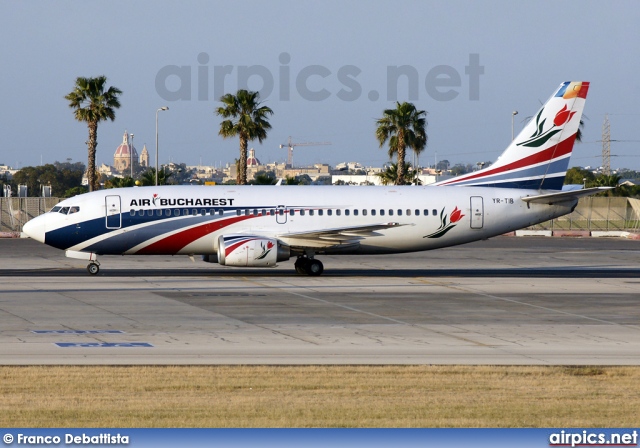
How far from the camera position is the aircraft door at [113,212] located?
3834 cm

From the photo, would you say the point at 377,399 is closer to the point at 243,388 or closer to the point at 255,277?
the point at 243,388

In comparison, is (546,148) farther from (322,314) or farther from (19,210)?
(19,210)

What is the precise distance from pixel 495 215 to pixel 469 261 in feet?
30.8

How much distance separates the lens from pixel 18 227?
78.4 meters

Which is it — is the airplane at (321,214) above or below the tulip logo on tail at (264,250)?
above

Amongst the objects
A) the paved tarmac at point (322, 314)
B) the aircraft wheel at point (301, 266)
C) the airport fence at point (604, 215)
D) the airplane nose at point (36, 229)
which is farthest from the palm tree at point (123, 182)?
the aircraft wheel at point (301, 266)

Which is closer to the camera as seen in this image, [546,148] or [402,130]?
[546,148]

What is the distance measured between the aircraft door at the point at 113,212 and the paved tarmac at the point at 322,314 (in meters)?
2.12

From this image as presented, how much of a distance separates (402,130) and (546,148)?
1960 inches

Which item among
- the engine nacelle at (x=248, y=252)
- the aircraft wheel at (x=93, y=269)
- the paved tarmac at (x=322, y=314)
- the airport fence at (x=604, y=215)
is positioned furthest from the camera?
the airport fence at (x=604, y=215)

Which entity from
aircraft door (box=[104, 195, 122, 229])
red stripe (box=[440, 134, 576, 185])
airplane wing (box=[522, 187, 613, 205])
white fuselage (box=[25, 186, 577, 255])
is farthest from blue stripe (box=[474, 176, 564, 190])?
aircraft door (box=[104, 195, 122, 229])

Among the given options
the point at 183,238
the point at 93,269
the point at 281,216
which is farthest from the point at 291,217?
the point at 93,269

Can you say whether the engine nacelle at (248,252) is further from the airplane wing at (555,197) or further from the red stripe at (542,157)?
the airplane wing at (555,197)

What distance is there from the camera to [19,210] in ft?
257
